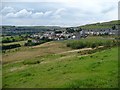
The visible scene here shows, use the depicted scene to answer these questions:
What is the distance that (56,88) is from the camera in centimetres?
1664

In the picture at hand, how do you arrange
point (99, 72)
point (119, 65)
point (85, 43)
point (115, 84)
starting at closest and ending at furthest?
point (115, 84) < point (99, 72) < point (119, 65) < point (85, 43)

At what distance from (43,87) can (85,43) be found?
44.5 m

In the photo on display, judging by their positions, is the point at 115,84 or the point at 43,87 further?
the point at 43,87

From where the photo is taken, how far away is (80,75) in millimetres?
19844

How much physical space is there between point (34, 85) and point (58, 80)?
1.68 m

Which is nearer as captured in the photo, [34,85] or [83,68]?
[34,85]

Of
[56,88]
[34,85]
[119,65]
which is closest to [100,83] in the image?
[56,88]

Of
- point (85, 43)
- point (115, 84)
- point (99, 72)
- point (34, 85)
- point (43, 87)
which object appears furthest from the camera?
point (85, 43)

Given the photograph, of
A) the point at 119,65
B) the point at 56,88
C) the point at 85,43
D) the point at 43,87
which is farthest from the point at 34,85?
the point at 85,43

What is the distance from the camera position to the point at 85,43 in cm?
6144

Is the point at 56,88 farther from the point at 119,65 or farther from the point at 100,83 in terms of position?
the point at 119,65

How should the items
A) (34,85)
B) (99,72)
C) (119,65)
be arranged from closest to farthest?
1. (34,85)
2. (99,72)
3. (119,65)

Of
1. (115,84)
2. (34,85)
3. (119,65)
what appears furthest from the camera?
(119,65)

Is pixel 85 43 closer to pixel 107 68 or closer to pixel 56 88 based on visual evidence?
pixel 107 68
